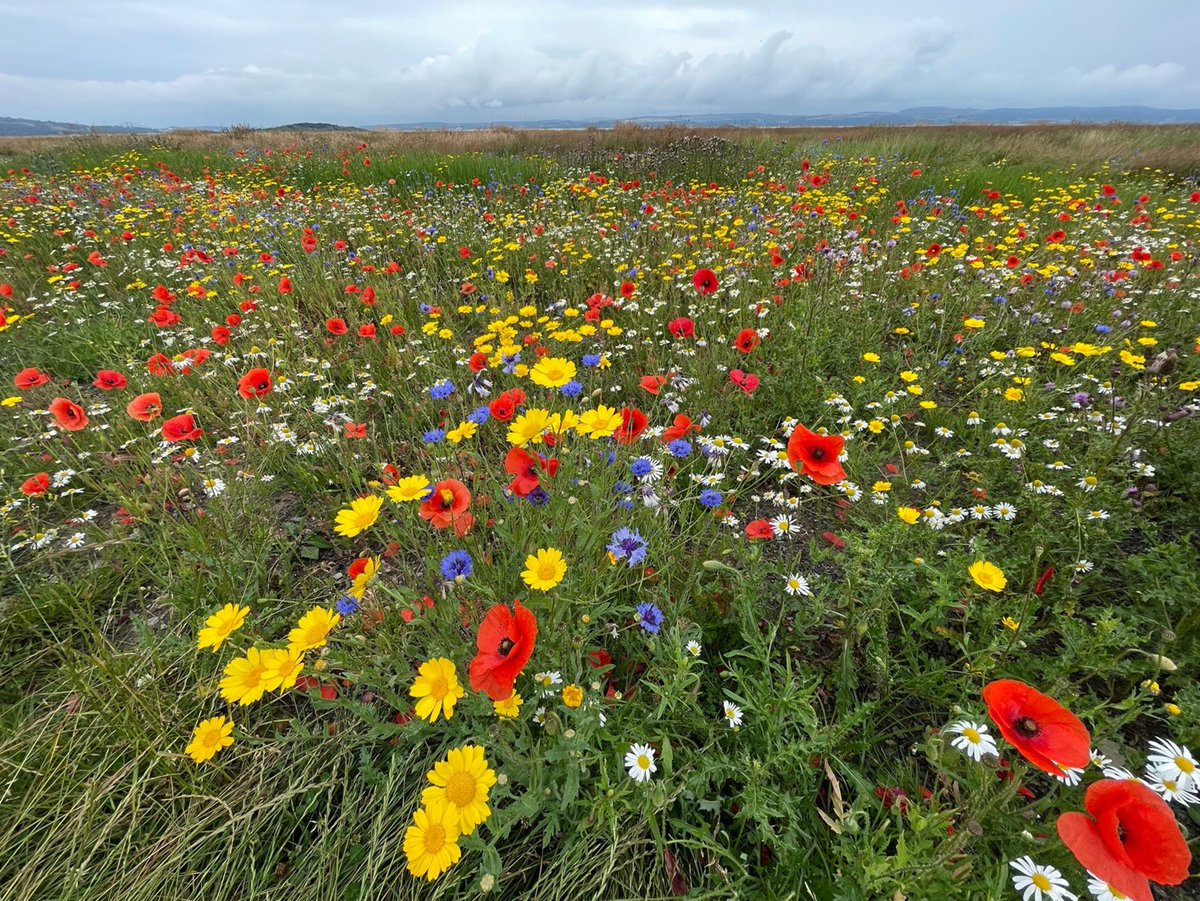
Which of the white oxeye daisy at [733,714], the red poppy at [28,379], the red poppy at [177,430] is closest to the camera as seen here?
the white oxeye daisy at [733,714]

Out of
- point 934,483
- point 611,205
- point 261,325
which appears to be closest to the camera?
point 934,483

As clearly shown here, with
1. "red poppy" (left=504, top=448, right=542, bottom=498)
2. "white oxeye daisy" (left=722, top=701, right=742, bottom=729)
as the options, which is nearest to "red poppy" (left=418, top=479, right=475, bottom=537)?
"red poppy" (left=504, top=448, right=542, bottom=498)

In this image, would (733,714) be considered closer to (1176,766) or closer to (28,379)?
(1176,766)

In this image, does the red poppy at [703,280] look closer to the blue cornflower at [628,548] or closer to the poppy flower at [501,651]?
the blue cornflower at [628,548]

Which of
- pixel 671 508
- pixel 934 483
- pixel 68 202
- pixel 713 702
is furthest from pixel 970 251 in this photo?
pixel 68 202

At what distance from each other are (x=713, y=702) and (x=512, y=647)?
826 millimetres

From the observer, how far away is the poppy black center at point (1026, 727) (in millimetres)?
1017

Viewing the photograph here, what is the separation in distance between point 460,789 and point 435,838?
11 cm

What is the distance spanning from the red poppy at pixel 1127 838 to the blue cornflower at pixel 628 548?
1051 millimetres

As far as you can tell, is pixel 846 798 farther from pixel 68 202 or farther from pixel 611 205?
pixel 68 202

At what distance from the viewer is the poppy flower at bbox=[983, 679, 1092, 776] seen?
0.95m

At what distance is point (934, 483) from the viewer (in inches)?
102

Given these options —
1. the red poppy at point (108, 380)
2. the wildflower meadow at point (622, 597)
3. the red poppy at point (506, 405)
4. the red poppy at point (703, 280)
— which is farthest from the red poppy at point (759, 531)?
the red poppy at point (108, 380)

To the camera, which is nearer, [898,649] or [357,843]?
[357,843]
